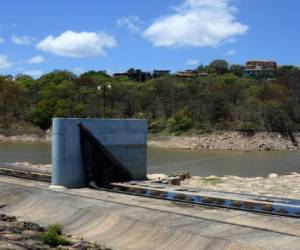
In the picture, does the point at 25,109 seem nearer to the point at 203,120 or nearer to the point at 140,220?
the point at 203,120

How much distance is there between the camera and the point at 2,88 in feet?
413

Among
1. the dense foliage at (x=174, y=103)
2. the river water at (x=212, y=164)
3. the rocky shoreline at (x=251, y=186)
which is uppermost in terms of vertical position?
the dense foliage at (x=174, y=103)

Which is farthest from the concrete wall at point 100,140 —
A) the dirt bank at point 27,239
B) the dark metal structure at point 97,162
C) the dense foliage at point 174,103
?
the dense foliage at point 174,103

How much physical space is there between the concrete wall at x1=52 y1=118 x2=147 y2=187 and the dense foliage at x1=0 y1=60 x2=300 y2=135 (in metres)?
70.1

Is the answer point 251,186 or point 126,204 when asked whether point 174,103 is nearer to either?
point 251,186

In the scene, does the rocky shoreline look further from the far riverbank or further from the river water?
the far riverbank

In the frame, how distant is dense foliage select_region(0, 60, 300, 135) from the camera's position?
306 feet

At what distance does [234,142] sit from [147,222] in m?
74.6

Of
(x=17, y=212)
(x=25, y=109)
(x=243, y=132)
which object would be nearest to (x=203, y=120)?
(x=243, y=132)

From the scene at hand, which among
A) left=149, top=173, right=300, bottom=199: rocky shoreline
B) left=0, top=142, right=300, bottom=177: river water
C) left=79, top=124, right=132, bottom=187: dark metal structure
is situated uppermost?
left=79, top=124, right=132, bottom=187: dark metal structure

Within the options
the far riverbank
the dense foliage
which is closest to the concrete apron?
the far riverbank

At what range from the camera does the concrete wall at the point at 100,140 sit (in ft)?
62.3

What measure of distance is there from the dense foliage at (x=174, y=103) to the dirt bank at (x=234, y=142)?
2107 millimetres

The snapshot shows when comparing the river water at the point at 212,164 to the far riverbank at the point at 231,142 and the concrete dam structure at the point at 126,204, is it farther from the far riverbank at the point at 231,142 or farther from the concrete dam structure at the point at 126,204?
the far riverbank at the point at 231,142
